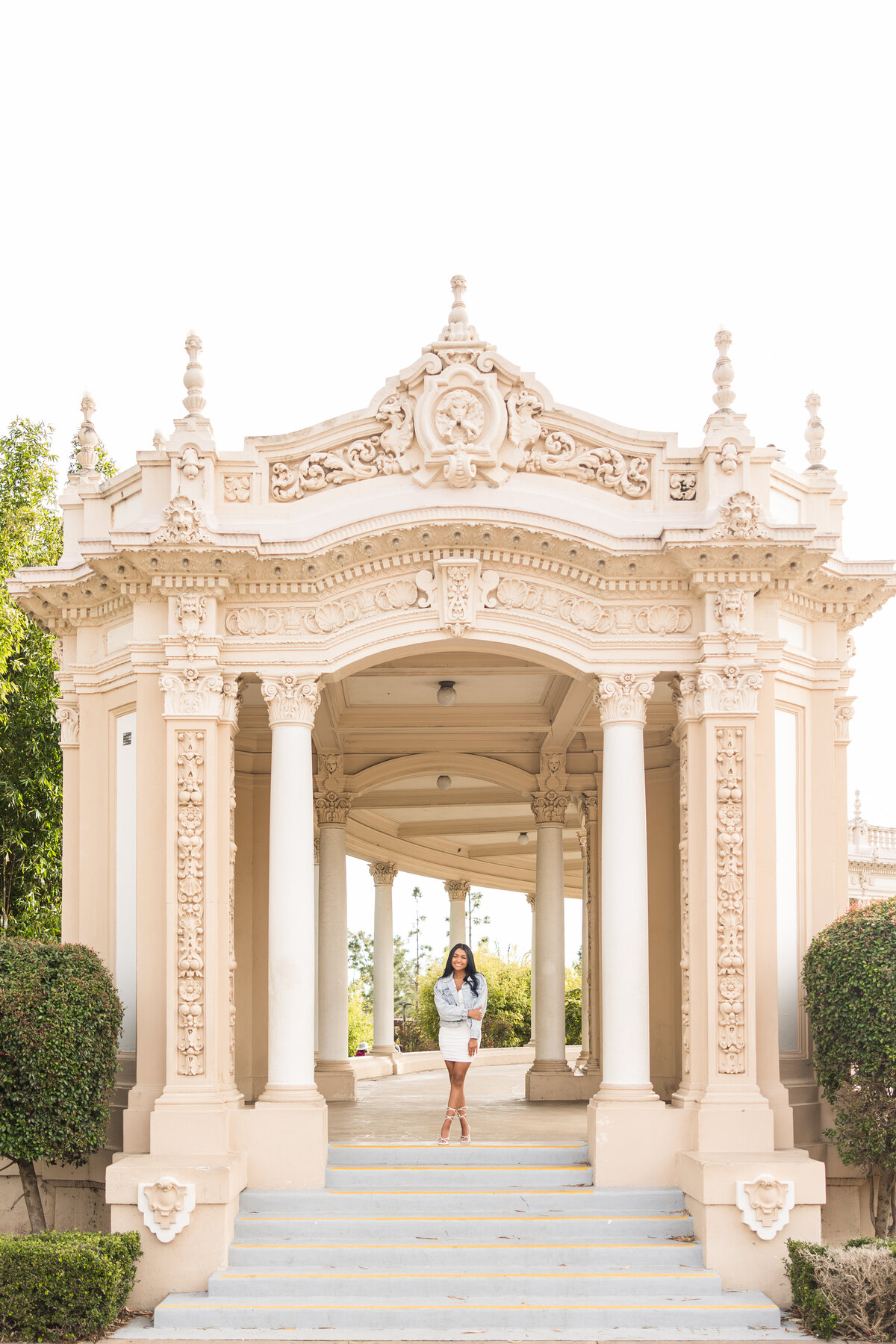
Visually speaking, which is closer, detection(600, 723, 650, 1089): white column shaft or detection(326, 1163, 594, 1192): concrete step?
detection(326, 1163, 594, 1192): concrete step

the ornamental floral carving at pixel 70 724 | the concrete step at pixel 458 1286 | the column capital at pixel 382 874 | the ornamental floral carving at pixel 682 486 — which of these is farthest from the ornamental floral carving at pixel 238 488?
the column capital at pixel 382 874

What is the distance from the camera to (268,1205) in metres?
11.5

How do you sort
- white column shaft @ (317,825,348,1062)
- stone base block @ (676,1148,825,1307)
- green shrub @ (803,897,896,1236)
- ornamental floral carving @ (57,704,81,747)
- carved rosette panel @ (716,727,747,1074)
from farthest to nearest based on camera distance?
white column shaft @ (317,825,348,1062)
ornamental floral carving @ (57,704,81,747)
carved rosette panel @ (716,727,747,1074)
green shrub @ (803,897,896,1236)
stone base block @ (676,1148,825,1307)

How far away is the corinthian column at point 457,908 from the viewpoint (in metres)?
25.3

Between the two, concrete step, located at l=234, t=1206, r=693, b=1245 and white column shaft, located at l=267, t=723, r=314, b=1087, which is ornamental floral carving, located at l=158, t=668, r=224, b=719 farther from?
concrete step, located at l=234, t=1206, r=693, b=1245

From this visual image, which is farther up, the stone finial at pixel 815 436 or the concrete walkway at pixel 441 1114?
the stone finial at pixel 815 436

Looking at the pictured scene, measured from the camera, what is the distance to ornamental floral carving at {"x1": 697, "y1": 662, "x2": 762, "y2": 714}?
39.8ft

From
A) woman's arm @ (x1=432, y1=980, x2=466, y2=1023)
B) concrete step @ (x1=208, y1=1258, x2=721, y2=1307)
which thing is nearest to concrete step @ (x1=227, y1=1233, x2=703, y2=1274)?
concrete step @ (x1=208, y1=1258, x2=721, y2=1307)

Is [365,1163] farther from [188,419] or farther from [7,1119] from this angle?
[188,419]

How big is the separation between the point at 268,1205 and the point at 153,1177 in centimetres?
106

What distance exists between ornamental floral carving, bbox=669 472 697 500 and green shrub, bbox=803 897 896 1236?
3745 millimetres

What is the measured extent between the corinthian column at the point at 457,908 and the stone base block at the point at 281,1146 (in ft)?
43.4

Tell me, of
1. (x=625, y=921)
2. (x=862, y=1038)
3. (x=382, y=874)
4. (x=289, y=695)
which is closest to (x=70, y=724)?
(x=289, y=695)

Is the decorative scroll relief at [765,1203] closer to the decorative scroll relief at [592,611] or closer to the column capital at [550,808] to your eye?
the decorative scroll relief at [592,611]
